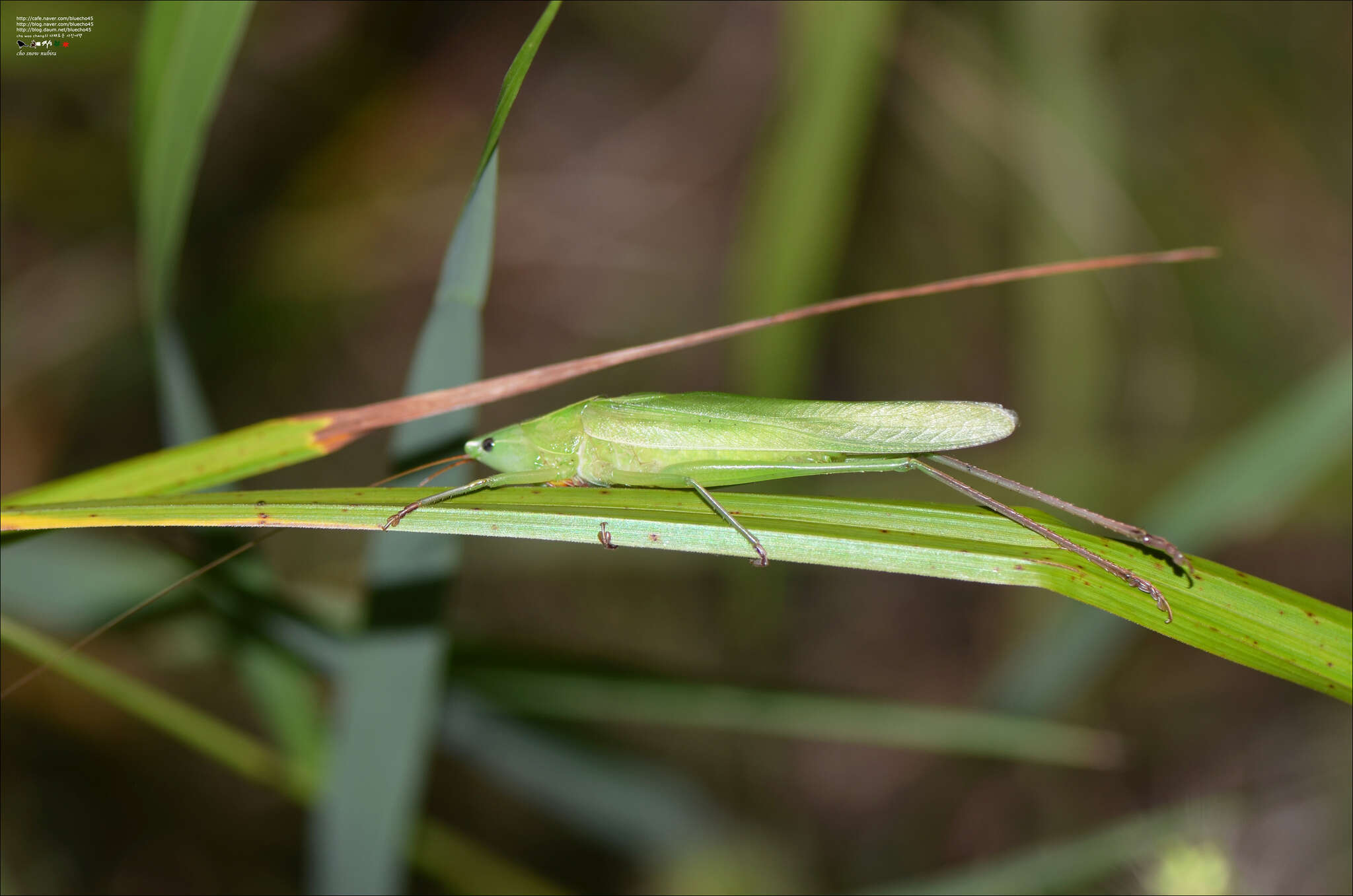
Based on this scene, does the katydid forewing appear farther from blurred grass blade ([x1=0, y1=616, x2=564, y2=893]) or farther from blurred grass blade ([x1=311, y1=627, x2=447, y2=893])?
blurred grass blade ([x1=311, y1=627, x2=447, y2=893])

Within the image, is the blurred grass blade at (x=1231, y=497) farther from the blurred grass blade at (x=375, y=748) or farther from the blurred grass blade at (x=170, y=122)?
the blurred grass blade at (x=170, y=122)

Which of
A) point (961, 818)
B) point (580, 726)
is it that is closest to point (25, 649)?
point (580, 726)

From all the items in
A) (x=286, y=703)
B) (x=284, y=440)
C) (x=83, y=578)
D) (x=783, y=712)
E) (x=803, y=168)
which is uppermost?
(x=803, y=168)

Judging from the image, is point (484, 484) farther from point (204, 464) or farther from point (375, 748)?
point (375, 748)

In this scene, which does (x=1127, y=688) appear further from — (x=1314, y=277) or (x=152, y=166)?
(x=152, y=166)

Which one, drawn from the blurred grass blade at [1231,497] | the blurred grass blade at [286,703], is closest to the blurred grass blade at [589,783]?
the blurred grass blade at [286,703]

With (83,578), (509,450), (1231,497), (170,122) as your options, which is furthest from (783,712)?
(170,122)
